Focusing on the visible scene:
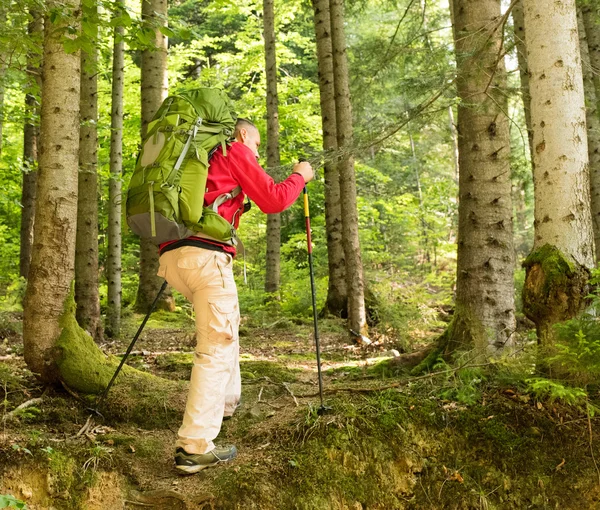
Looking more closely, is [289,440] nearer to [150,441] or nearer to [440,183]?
[150,441]

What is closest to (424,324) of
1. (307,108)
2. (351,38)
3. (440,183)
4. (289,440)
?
(289,440)

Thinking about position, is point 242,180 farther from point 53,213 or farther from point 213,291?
point 53,213

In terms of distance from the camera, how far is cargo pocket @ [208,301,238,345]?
3.69 metres

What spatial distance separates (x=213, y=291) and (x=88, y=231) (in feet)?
17.5

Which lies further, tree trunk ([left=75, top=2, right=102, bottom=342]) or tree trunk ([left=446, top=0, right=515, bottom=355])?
tree trunk ([left=75, top=2, right=102, bottom=342])

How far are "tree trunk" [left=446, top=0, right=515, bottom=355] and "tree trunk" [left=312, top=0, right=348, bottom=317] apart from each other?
3.50 meters

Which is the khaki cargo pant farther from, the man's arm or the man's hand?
the man's hand

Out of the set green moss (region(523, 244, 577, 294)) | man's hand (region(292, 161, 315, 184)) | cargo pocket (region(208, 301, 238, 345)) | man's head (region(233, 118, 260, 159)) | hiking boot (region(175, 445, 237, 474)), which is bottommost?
hiking boot (region(175, 445, 237, 474))

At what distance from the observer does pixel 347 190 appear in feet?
28.2

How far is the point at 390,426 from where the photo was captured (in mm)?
3891

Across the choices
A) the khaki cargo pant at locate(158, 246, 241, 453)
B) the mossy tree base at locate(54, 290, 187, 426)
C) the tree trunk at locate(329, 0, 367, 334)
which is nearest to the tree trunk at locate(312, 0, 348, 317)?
the tree trunk at locate(329, 0, 367, 334)

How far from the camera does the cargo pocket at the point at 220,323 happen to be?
3689 millimetres

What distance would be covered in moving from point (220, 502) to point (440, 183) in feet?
62.5

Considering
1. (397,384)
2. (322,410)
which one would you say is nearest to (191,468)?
(322,410)
